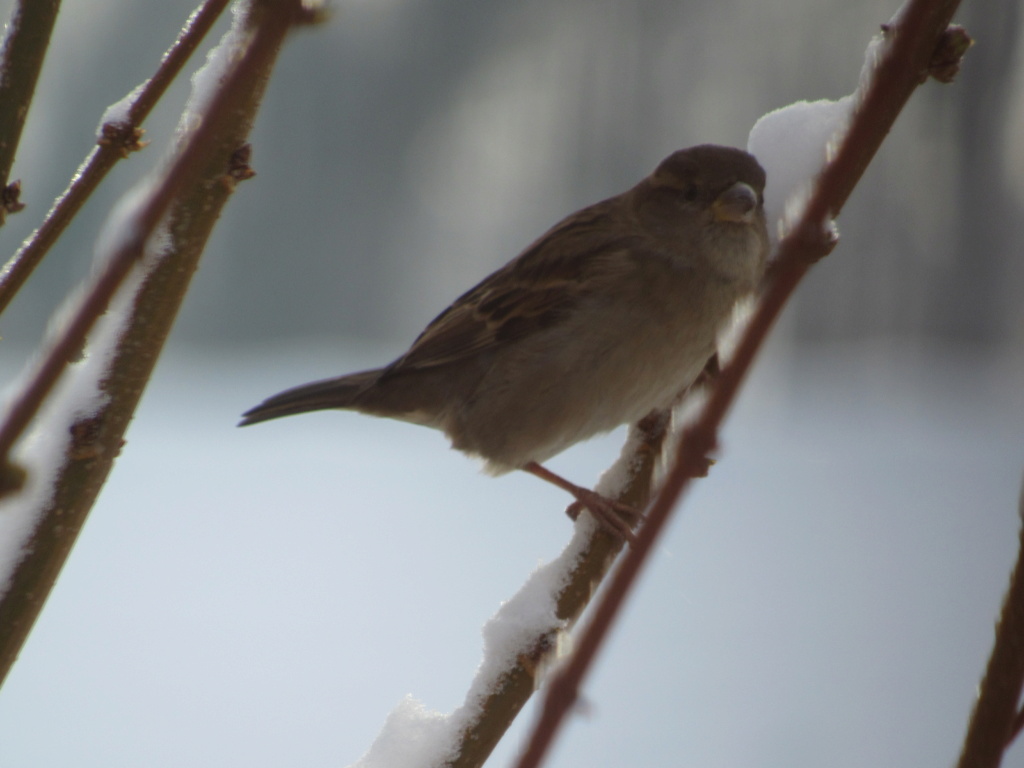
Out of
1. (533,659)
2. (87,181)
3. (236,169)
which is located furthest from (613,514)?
(87,181)

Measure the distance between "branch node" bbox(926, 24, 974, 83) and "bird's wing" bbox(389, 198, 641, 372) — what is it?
836mm

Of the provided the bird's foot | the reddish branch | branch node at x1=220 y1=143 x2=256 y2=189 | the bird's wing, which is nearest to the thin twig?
branch node at x1=220 y1=143 x2=256 y2=189

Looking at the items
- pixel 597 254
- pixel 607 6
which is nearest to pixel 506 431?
pixel 597 254

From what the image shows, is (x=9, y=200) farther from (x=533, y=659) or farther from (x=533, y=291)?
(x=533, y=291)

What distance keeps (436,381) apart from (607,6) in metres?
1.11

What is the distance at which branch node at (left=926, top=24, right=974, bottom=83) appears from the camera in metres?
0.69

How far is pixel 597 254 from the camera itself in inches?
61.7

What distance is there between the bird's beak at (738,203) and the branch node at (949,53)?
62 cm

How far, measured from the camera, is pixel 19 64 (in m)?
0.62

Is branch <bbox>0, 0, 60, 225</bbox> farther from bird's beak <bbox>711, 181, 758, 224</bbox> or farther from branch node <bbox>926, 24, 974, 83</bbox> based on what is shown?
bird's beak <bbox>711, 181, 758, 224</bbox>

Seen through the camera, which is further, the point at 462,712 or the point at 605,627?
the point at 462,712

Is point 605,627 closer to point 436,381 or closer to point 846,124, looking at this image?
point 846,124

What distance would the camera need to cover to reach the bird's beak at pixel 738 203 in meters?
1.33

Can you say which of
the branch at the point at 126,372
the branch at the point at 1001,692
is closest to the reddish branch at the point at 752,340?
the branch at the point at 1001,692
